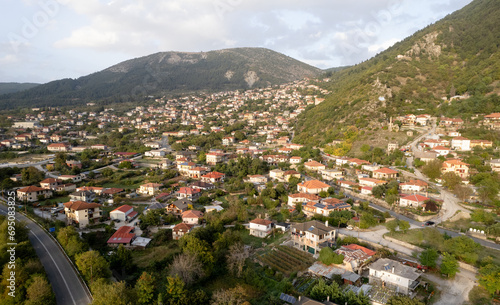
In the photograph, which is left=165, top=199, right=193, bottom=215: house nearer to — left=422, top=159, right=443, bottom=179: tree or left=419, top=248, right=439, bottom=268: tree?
left=419, top=248, right=439, bottom=268: tree

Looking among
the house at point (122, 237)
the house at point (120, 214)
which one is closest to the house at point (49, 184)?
the house at point (120, 214)

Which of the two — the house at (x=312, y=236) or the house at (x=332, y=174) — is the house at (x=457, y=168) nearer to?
the house at (x=332, y=174)

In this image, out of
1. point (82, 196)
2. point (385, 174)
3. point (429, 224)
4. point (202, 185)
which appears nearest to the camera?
point (429, 224)

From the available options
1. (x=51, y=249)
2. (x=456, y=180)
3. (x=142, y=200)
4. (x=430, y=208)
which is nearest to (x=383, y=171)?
(x=456, y=180)

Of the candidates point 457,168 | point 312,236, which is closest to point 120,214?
point 312,236

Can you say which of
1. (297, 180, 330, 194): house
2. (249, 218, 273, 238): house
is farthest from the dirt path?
(297, 180, 330, 194): house

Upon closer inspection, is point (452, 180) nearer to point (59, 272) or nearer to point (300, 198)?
point (300, 198)
